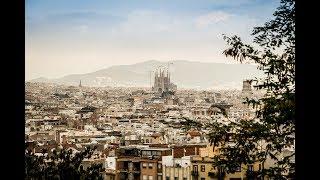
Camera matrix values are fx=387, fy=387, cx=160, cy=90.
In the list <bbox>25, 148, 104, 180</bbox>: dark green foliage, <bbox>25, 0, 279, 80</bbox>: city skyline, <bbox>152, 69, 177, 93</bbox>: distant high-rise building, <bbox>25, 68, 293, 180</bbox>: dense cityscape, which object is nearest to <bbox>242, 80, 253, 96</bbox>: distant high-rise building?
<bbox>25, 68, 293, 180</bbox>: dense cityscape

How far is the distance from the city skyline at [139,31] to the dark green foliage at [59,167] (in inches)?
13.3

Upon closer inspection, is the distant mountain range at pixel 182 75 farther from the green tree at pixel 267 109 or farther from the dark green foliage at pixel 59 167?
the dark green foliage at pixel 59 167

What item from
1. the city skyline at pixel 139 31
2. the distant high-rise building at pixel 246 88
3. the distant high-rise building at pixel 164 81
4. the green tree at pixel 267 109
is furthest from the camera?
the distant high-rise building at pixel 164 81

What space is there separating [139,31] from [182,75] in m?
0.47

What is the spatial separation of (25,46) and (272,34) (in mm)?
1750

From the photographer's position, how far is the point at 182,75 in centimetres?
244

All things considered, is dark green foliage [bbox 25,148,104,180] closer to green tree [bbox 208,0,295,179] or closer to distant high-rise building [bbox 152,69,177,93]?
green tree [bbox 208,0,295,179]

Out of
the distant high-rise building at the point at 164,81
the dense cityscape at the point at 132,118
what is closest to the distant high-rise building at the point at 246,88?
the dense cityscape at the point at 132,118

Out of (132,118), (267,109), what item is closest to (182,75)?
(267,109)

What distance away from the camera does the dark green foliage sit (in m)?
1.29

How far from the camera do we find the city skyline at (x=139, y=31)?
1.83 m

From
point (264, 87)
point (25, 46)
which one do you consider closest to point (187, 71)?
point (264, 87)
